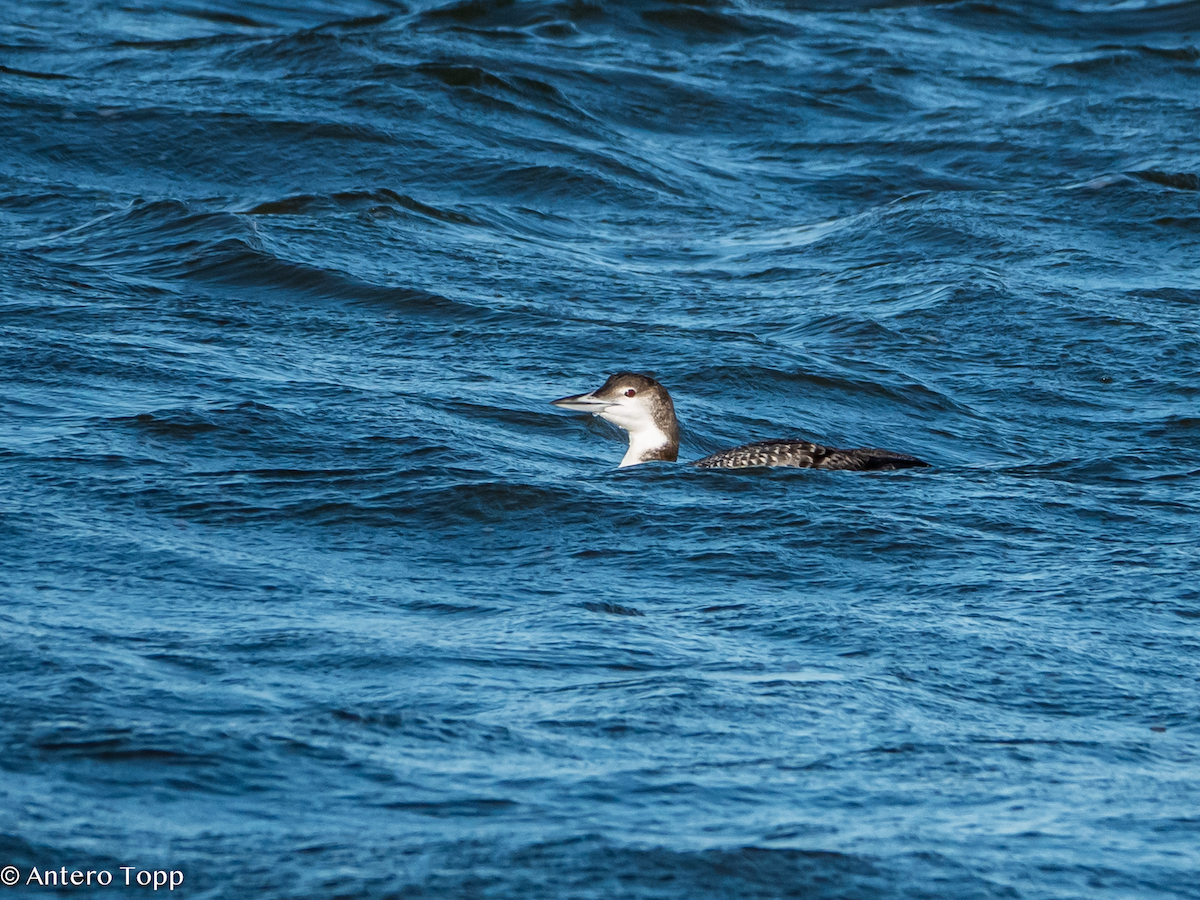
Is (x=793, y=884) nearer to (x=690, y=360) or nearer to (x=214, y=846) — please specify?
(x=214, y=846)

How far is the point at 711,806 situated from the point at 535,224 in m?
9.47

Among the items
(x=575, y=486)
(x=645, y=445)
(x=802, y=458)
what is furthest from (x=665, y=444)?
(x=575, y=486)

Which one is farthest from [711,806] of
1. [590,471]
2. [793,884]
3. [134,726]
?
[590,471]

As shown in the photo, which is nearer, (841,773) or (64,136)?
(841,773)

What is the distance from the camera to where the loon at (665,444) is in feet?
27.3

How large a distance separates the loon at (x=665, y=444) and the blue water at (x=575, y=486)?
0.21 metres

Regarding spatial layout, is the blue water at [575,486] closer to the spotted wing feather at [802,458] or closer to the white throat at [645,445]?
the spotted wing feather at [802,458]

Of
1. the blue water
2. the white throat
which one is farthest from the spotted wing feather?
the white throat

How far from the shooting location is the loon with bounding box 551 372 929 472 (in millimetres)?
8336

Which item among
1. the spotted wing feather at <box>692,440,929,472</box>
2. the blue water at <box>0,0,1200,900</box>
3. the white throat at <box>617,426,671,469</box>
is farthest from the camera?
the white throat at <box>617,426,671,469</box>

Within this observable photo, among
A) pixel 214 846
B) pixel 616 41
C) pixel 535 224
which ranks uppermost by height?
A: pixel 616 41

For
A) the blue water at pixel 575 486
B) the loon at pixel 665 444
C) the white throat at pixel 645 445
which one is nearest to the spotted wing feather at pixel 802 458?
the loon at pixel 665 444

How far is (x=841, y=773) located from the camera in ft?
16.2

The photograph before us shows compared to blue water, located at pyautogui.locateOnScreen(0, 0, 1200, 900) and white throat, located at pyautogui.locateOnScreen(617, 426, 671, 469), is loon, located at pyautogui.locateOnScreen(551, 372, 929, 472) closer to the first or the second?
white throat, located at pyautogui.locateOnScreen(617, 426, 671, 469)
